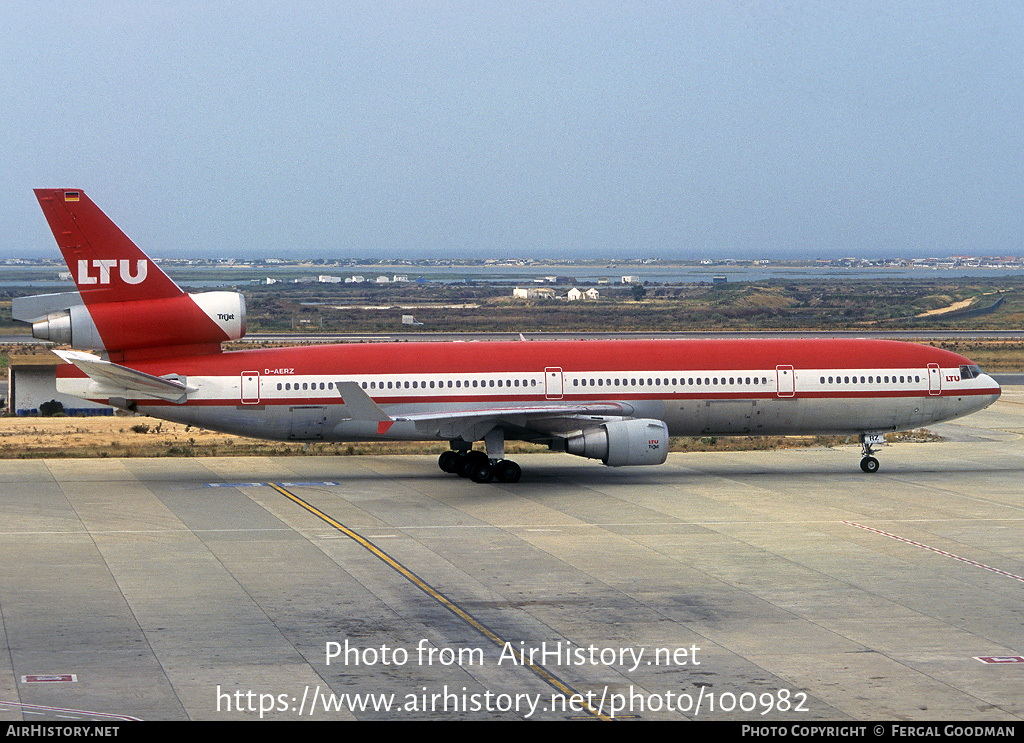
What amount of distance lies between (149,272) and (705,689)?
23.4 metres

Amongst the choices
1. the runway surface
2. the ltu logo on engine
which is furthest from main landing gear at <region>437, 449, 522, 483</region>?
the ltu logo on engine

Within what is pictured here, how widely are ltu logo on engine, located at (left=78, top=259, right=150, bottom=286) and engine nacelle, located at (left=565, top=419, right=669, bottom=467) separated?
13.4 metres

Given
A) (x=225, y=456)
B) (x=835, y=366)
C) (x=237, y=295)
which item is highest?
(x=237, y=295)

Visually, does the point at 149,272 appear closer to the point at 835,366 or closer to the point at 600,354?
the point at 600,354

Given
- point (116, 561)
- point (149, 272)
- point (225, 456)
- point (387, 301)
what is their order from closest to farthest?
point (116, 561), point (149, 272), point (225, 456), point (387, 301)

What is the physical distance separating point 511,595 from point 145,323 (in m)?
17.2

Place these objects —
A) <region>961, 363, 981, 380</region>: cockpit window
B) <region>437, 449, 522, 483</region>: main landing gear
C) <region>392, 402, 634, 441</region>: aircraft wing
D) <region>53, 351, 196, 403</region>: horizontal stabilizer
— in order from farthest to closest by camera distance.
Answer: <region>961, 363, 981, 380</region>: cockpit window → <region>437, 449, 522, 483</region>: main landing gear → <region>392, 402, 634, 441</region>: aircraft wing → <region>53, 351, 196, 403</region>: horizontal stabilizer

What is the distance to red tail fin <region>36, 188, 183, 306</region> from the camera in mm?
33469

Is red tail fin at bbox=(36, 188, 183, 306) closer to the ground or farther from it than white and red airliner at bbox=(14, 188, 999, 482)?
farther from it

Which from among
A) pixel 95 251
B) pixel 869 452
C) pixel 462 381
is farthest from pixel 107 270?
pixel 869 452

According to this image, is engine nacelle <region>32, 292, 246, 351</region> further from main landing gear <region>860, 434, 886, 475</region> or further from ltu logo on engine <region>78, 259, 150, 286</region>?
main landing gear <region>860, 434, 886, 475</region>

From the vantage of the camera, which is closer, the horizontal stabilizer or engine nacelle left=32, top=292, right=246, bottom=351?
the horizontal stabilizer

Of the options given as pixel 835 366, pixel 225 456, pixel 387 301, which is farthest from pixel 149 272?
pixel 387 301

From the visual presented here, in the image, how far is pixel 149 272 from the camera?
34594 mm
